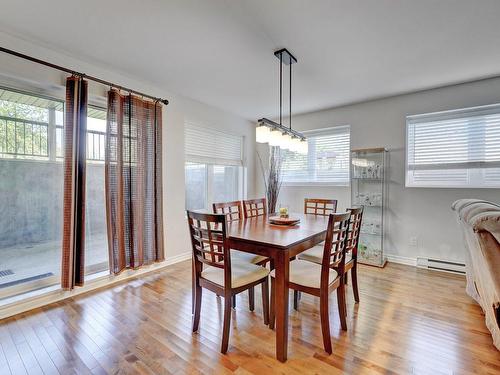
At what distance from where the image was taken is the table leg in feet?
5.26

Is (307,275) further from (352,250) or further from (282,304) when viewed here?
(352,250)

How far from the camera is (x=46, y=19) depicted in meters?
1.92

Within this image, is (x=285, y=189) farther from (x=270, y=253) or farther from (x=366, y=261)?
(x=270, y=253)

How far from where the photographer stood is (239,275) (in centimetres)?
187

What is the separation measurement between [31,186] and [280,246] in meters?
2.46

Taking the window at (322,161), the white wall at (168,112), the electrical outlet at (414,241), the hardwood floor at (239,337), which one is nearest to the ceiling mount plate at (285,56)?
the white wall at (168,112)

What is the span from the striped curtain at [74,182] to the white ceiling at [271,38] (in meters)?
0.44

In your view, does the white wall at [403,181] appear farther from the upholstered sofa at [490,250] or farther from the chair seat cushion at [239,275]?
the chair seat cushion at [239,275]

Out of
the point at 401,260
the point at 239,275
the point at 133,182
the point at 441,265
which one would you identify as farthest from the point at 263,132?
the point at 441,265

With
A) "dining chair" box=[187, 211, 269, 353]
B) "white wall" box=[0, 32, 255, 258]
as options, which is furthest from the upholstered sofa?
"white wall" box=[0, 32, 255, 258]

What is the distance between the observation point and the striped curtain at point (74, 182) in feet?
7.80

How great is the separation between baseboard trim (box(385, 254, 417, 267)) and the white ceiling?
231 cm

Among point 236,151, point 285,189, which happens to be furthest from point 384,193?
point 236,151

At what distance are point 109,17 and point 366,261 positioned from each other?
3920 mm
